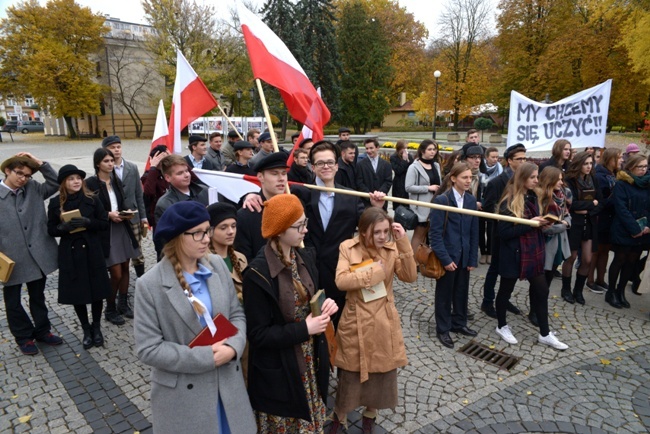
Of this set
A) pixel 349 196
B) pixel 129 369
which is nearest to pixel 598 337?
pixel 349 196

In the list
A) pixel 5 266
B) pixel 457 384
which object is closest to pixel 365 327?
pixel 457 384

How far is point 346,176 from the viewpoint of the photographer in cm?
780

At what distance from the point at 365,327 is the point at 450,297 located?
6.57 feet

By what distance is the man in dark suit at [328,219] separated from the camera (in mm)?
4023

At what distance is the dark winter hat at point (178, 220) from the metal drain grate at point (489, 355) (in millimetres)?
3568

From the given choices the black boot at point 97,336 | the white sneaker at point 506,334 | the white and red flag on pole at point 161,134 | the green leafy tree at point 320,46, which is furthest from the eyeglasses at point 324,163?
the green leafy tree at point 320,46

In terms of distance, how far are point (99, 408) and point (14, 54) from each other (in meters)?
45.5

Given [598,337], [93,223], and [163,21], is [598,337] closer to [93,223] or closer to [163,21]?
[93,223]

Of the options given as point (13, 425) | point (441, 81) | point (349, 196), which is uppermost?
point (441, 81)

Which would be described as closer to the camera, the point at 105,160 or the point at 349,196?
the point at 349,196

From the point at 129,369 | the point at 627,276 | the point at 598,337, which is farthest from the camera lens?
the point at 627,276

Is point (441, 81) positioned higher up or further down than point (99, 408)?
higher up

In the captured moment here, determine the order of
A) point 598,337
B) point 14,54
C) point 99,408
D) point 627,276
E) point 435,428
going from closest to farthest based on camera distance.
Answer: point 435,428, point 99,408, point 598,337, point 627,276, point 14,54

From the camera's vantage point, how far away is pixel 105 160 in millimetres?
5188
